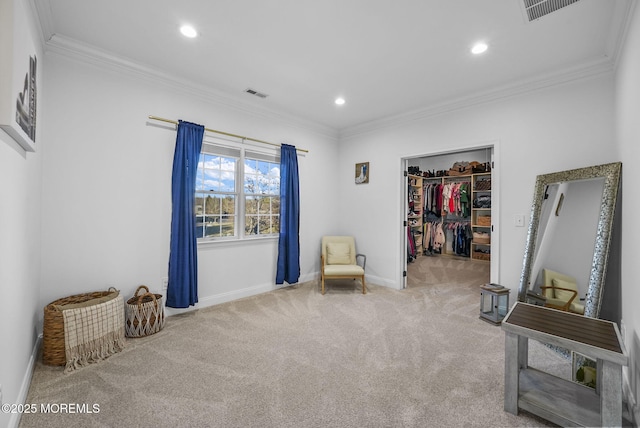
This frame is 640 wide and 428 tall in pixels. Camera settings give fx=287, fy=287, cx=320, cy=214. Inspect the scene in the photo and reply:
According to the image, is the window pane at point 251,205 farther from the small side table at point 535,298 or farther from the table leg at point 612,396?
the table leg at point 612,396

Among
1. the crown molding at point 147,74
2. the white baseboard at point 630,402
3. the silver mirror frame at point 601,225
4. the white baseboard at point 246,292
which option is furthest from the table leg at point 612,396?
the crown molding at point 147,74

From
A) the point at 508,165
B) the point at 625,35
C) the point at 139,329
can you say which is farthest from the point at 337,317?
the point at 625,35

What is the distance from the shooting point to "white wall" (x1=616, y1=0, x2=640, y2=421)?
1767mm

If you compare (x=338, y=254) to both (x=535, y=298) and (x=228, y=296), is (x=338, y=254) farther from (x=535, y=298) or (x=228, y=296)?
(x=535, y=298)

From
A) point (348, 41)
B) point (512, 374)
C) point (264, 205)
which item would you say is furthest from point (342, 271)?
point (348, 41)

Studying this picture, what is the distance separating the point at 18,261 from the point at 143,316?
1.21 m

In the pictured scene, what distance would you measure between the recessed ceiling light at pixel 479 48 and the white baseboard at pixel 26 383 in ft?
13.7

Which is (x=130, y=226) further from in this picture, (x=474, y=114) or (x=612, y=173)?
(x=612, y=173)

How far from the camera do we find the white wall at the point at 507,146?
9.51ft

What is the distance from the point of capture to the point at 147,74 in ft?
10.00

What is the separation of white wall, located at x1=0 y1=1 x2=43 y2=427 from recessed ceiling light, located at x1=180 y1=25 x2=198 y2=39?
957mm

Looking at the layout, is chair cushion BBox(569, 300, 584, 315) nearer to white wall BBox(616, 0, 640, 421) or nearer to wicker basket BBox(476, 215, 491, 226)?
white wall BBox(616, 0, 640, 421)

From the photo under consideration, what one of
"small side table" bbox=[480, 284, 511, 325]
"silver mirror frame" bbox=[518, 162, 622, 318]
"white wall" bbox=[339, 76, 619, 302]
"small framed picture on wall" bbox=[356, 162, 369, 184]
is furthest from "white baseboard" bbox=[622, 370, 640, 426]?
"small framed picture on wall" bbox=[356, 162, 369, 184]

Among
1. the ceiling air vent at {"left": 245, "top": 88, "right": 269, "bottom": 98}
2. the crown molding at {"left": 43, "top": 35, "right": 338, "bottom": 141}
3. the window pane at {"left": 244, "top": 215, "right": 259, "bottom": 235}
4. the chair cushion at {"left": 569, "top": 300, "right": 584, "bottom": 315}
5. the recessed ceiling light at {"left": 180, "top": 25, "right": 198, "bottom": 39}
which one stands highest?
the ceiling air vent at {"left": 245, "top": 88, "right": 269, "bottom": 98}
